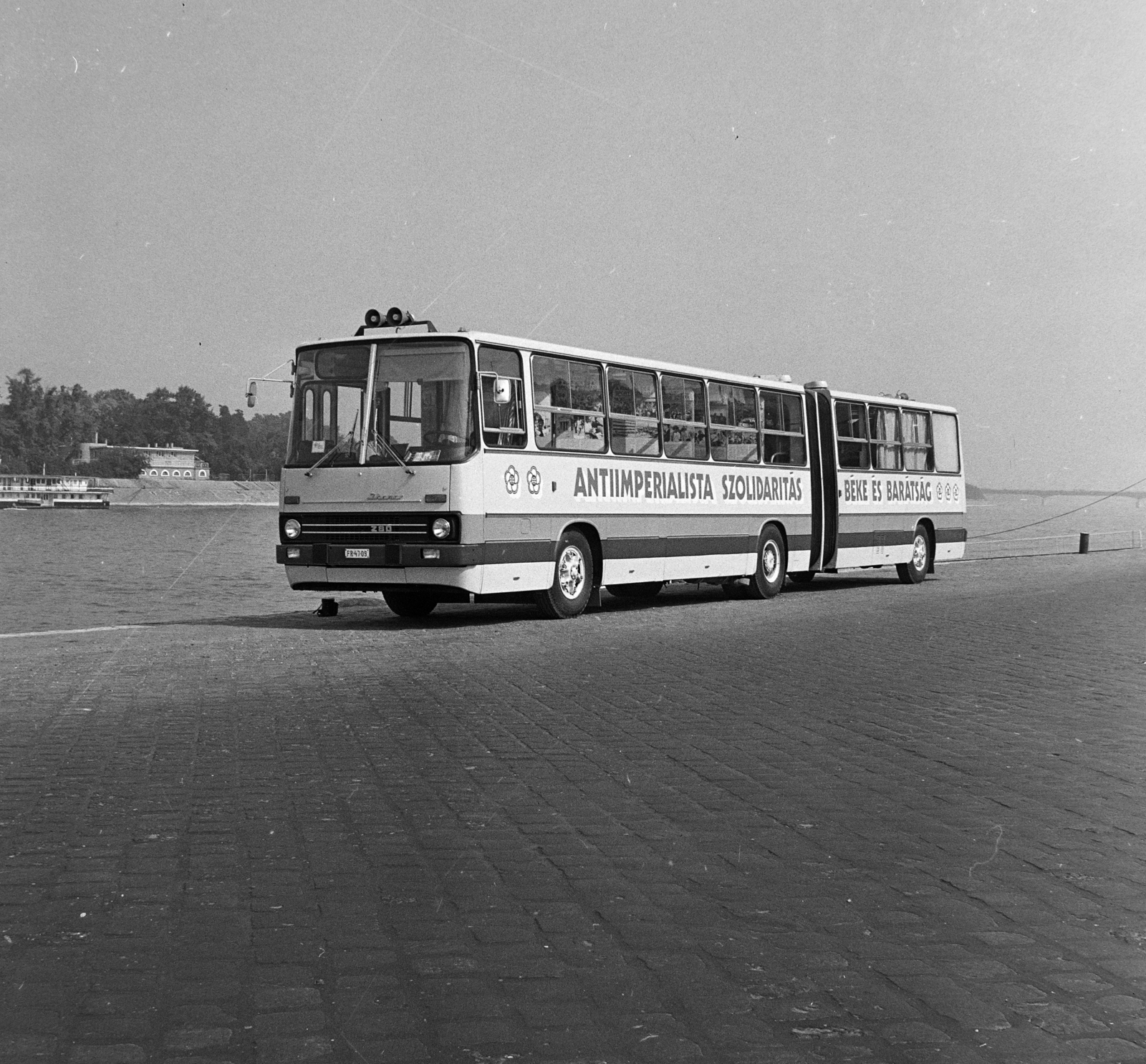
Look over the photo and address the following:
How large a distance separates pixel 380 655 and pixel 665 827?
7.57 m

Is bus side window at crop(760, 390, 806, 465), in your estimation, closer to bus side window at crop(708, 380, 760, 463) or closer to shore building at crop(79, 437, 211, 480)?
bus side window at crop(708, 380, 760, 463)

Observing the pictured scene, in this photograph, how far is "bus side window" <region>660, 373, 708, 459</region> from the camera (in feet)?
66.6

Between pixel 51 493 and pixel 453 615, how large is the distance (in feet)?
458

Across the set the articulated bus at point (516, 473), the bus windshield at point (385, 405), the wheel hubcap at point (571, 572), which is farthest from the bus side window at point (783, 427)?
the bus windshield at point (385, 405)

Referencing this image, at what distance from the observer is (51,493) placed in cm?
14962

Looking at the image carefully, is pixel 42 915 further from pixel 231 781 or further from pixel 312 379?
pixel 312 379

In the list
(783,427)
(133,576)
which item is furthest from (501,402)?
(133,576)

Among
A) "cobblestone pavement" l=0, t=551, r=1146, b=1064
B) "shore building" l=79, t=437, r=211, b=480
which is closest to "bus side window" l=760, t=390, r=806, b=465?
"cobblestone pavement" l=0, t=551, r=1146, b=1064

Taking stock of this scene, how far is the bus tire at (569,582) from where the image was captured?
706 inches

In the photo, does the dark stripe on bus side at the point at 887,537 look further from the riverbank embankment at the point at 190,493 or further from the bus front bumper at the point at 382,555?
the riverbank embankment at the point at 190,493

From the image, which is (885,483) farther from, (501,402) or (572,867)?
(572,867)

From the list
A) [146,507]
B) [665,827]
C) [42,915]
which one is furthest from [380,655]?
[146,507]

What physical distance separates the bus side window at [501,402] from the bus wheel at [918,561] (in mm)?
12557

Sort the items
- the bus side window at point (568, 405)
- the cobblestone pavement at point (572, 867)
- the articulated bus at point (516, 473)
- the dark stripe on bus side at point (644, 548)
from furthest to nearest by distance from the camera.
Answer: the bus side window at point (568, 405) < the dark stripe on bus side at point (644, 548) < the articulated bus at point (516, 473) < the cobblestone pavement at point (572, 867)
